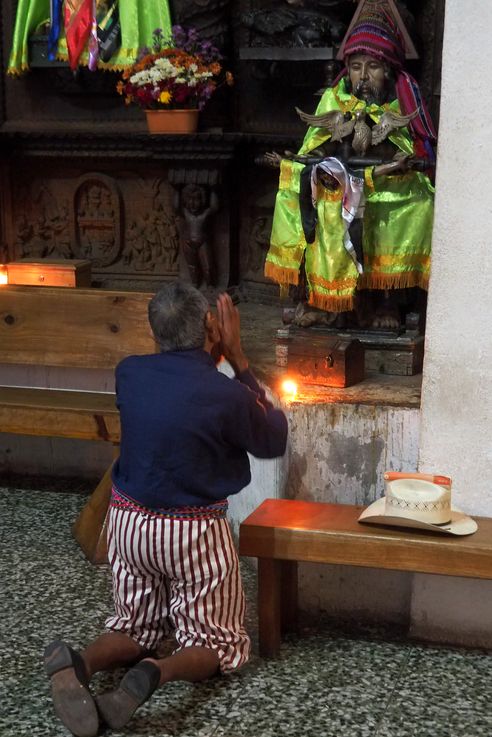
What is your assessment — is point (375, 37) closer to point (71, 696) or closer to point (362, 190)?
point (362, 190)

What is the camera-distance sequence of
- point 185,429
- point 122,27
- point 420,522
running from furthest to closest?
point 122,27
point 420,522
point 185,429

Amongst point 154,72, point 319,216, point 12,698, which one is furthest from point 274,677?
point 154,72

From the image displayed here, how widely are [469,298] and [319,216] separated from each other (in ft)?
4.24

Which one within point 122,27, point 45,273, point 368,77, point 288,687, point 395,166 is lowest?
point 288,687

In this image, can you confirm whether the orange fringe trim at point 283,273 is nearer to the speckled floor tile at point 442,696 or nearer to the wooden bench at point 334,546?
the wooden bench at point 334,546

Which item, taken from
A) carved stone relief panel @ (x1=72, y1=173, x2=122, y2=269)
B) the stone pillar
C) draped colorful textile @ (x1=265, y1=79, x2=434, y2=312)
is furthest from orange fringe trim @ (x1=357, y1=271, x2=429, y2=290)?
carved stone relief panel @ (x1=72, y1=173, x2=122, y2=269)

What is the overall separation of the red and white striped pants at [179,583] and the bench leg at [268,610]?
13cm

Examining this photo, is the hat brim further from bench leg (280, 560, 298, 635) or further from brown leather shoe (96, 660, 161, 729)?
brown leather shoe (96, 660, 161, 729)

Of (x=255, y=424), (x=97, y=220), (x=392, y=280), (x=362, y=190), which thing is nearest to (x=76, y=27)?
(x=97, y=220)

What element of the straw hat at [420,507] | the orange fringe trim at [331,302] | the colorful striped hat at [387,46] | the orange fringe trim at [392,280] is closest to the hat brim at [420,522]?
the straw hat at [420,507]

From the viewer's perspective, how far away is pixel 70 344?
488 cm

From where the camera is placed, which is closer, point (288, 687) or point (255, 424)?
point (255, 424)

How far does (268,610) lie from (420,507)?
0.64 m

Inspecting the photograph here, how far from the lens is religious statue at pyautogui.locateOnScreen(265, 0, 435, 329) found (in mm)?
4520
